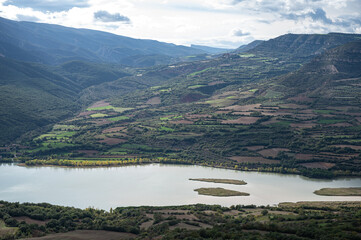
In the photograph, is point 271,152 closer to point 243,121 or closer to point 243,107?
point 243,121

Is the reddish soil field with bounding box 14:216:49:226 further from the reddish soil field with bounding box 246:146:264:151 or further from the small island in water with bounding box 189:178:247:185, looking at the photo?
the reddish soil field with bounding box 246:146:264:151

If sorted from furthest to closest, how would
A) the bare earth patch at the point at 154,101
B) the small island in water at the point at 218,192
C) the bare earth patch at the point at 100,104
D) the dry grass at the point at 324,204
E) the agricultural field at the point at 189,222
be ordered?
1. the bare earth patch at the point at 100,104
2. the bare earth patch at the point at 154,101
3. the small island in water at the point at 218,192
4. the dry grass at the point at 324,204
5. the agricultural field at the point at 189,222

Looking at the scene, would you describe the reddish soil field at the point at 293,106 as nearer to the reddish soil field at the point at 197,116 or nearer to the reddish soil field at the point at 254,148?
the reddish soil field at the point at 197,116

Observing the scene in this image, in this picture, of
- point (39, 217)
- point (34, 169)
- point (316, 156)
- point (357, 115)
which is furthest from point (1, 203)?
point (357, 115)

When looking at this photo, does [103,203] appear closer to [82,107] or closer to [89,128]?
[89,128]

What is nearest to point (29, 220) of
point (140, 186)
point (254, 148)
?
point (140, 186)

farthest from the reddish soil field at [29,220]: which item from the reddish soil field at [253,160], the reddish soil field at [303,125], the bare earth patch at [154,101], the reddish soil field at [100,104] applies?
the reddish soil field at [100,104]
